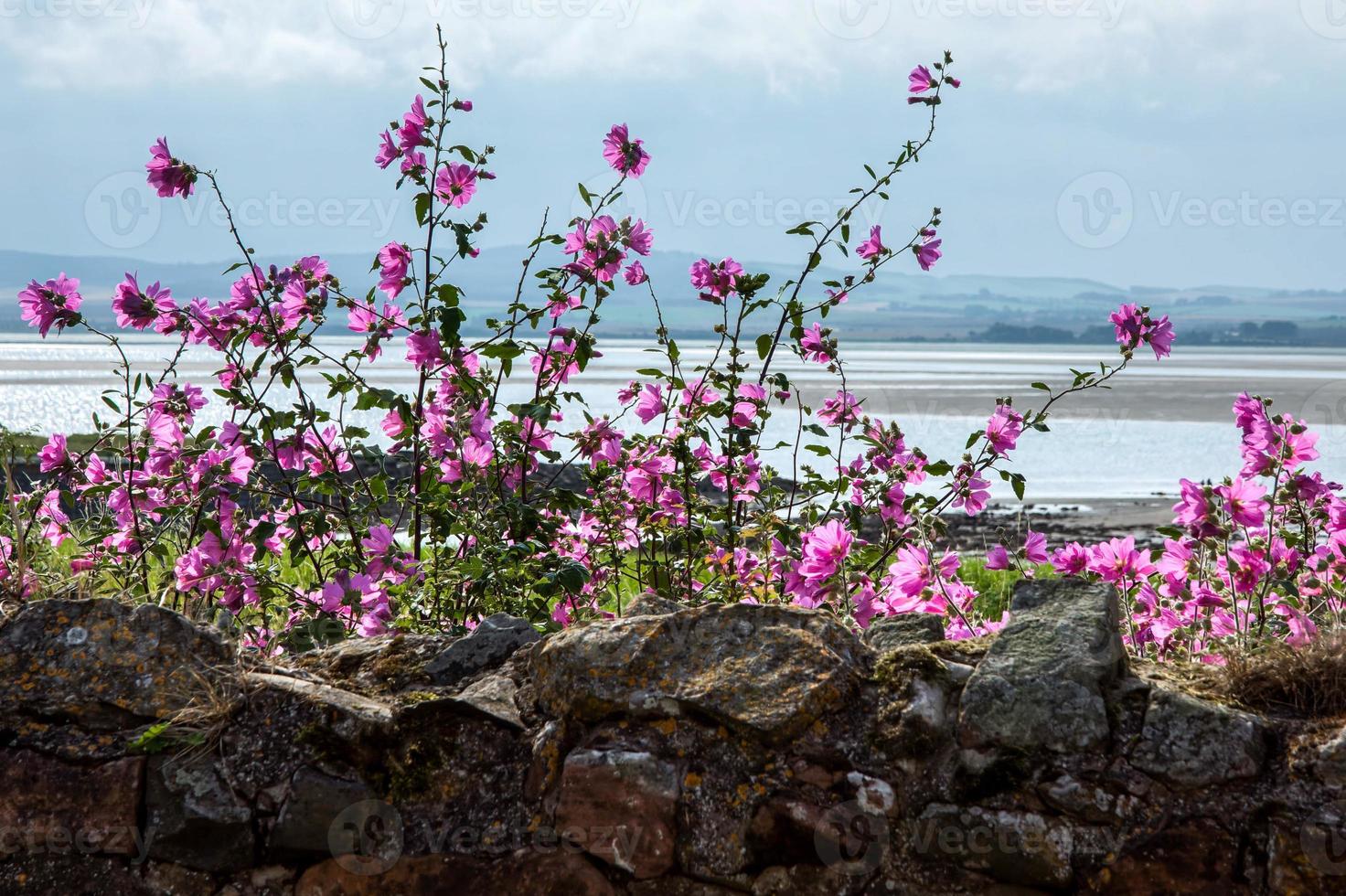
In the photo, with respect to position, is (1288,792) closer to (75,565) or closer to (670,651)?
(670,651)

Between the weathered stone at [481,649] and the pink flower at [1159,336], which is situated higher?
the pink flower at [1159,336]

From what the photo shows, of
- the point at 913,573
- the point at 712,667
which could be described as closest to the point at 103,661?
the point at 712,667

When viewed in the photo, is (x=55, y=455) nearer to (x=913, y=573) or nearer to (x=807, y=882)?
(x=913, y=573)

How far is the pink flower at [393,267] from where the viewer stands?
3.66 meters

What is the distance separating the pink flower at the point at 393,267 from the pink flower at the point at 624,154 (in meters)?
0.69

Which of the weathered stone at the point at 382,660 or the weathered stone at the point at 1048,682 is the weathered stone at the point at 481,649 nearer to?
the weathered stone at the point at 382,660

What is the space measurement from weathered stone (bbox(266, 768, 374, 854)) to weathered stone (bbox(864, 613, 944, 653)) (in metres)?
0.99

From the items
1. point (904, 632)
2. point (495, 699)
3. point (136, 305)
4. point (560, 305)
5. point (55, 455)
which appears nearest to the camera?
point (495, 699)

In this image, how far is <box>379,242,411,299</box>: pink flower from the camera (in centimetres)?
366

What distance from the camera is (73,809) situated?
225 cm

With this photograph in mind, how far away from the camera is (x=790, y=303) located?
3.85m

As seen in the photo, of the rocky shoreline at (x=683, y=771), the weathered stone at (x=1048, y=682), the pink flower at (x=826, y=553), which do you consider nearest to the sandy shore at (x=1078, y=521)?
the pink flower at (x=826, y=553)

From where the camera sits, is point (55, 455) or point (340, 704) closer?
point (340, 704)

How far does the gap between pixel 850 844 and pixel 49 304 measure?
9.12 feet
